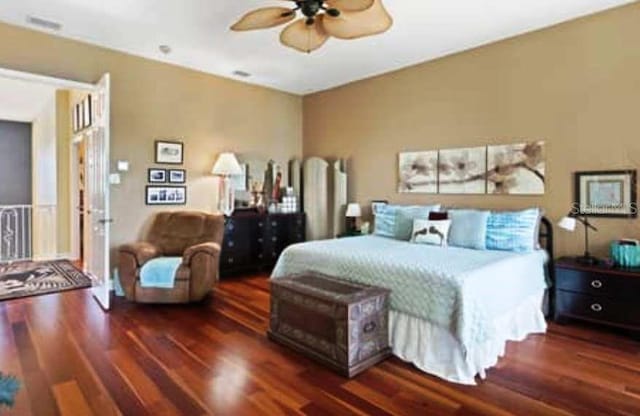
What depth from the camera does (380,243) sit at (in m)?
4.11

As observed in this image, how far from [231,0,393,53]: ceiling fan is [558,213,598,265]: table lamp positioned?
7.94 ft

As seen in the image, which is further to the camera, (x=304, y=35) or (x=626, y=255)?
(x=626, y=255)

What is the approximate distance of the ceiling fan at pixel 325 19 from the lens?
259cm

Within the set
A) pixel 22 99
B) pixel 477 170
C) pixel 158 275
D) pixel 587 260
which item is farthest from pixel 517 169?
pixel 22 99

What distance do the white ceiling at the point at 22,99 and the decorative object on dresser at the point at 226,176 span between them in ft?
8.16

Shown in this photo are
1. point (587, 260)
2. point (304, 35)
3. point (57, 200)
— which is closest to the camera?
point (304, 35)

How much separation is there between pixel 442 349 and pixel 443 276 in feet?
1.67

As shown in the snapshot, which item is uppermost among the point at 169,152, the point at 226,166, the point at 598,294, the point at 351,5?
the point at 351,5

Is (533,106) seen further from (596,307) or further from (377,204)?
(377,204)

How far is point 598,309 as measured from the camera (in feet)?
11.1

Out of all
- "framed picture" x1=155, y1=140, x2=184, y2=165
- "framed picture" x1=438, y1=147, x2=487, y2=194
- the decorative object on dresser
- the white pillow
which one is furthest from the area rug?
"framed picture" x1=438, y1=147, x2=487, y2=194

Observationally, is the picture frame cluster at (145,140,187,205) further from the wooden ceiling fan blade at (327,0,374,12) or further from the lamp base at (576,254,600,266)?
the lamp base at (576,254,600,266)

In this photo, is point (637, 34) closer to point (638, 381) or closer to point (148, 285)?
point (638, 381)

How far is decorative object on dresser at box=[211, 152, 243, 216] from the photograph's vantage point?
5.39 meters
